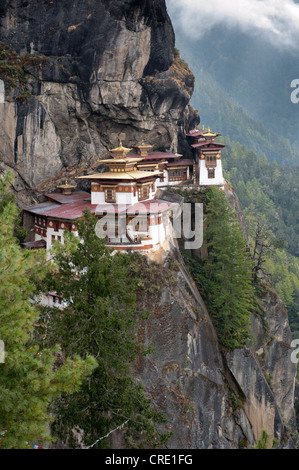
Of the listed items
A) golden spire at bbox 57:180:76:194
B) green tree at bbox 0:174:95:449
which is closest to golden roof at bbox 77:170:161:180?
golden spire at bbox 57:180:76:194

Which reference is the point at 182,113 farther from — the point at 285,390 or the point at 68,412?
the point at 68,412

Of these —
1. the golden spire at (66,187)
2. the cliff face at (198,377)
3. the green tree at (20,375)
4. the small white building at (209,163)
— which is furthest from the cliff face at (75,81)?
the green tree at (20,375)

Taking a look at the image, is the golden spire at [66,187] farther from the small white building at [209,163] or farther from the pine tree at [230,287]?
the small white building at [209,163]

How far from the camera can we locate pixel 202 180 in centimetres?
3744

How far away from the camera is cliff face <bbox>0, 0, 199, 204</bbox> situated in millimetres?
30891

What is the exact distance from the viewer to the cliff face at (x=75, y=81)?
101 ft

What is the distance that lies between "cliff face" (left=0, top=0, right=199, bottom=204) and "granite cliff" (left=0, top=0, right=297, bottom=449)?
0.23 ft

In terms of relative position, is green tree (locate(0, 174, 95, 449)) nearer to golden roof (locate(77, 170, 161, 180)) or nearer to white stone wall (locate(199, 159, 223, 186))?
golden roof (locate(77, 170, 161, 180))

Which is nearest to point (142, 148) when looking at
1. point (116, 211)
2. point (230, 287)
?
point (116, 211)

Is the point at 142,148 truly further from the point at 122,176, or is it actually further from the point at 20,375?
the point at 20,375

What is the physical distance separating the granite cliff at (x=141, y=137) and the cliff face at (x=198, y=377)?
0.19 ft

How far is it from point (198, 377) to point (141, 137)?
20167 millimetres

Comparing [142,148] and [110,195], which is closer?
[110,195]

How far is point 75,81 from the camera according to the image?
1303 inches
